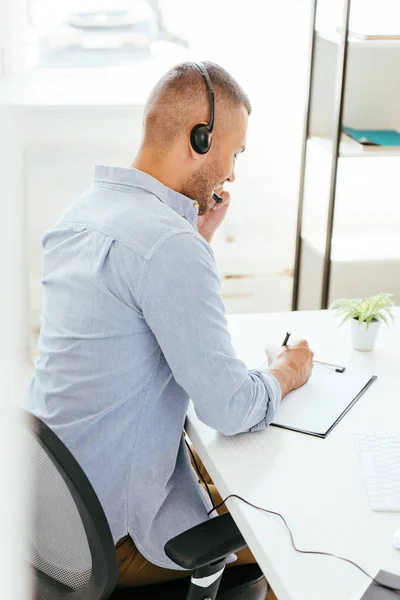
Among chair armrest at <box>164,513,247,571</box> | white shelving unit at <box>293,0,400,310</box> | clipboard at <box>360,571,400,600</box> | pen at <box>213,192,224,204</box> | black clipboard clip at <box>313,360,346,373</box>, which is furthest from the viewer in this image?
white shelving unit at <box>293,0,400,310</box>

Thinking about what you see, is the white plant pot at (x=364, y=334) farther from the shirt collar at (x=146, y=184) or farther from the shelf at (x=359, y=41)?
the shelf at (x=359, y=41)

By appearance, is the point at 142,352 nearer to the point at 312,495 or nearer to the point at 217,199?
the point at 312,495

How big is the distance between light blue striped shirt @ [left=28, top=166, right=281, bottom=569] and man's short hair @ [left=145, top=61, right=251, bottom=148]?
5.9 inches

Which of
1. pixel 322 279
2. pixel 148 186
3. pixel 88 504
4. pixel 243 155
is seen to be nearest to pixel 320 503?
pixel 88 504

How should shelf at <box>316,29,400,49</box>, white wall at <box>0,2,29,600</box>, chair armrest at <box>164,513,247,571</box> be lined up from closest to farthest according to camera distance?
chair armrest at <box>164,513,247,571</box>, shelf at <box>316,29,400,49</box>, white wall at <box>0,2,29,600</box>

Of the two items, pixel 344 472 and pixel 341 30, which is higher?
pixel 341 30

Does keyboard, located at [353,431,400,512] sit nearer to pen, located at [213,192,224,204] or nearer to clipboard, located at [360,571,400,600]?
clipboard, located at [360,571,400,600]

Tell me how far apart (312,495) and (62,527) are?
1.25 ft

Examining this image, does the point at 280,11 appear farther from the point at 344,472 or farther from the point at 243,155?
the point at 344,472

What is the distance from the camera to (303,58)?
2.90m

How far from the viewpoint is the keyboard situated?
1.24 metres

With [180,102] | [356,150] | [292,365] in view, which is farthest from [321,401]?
[356,150]

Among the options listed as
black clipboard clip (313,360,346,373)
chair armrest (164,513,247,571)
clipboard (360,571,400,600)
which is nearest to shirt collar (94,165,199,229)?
black clipboard clip (313,360,346,373)

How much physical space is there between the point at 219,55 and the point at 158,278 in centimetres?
176
